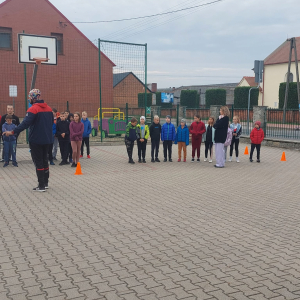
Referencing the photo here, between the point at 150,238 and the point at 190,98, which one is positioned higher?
the point at 190,98

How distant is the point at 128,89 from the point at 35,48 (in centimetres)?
496

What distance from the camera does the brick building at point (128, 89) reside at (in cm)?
1744

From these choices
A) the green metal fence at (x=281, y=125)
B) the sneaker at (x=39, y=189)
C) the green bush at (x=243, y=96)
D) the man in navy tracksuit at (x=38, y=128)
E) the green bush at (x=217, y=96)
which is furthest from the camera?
the green bush at (x=217, y=96)

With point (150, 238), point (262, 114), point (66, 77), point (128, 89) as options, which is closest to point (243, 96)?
point (66, 77)

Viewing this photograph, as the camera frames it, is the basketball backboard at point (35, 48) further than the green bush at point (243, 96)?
No

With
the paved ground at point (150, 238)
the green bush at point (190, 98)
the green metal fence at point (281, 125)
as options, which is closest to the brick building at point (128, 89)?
the green metal fence at point (281, 125)

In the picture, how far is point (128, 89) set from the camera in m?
18.1

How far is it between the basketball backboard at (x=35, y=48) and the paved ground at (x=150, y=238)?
638cm

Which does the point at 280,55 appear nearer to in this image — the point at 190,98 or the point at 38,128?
the point at 190,98

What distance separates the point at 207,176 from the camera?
10172mm

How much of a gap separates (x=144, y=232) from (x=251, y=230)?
5.15 ft

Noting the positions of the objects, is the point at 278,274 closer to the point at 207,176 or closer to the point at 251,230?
the point at 251,230

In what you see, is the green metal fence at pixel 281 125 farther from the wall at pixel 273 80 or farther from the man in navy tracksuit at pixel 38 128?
the wall at pixel 273 80

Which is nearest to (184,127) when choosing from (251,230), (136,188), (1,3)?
(136,188)
